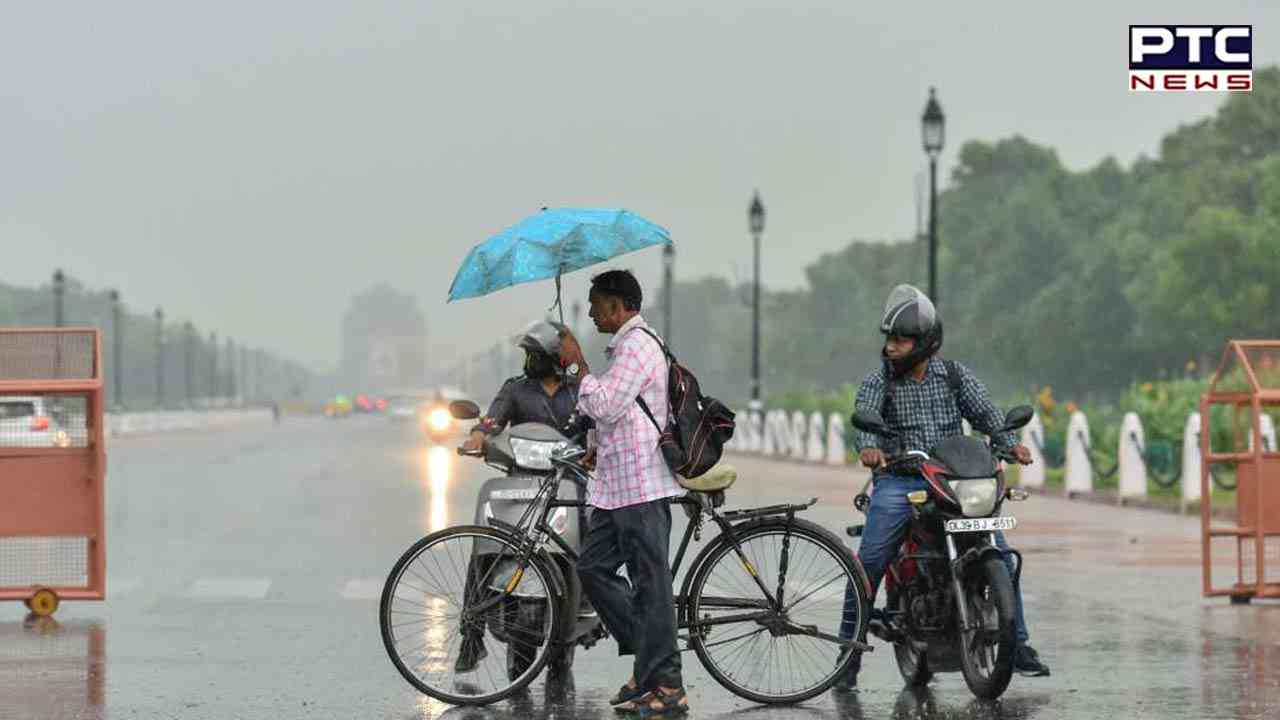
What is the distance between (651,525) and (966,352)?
326 ft

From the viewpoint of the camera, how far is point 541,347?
33.7 feet

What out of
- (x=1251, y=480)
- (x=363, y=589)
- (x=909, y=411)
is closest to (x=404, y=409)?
(x=363, y=589)

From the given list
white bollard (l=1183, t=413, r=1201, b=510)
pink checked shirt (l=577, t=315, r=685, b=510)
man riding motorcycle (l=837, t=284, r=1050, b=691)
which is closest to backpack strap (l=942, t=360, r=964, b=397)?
man riding motorcycle (l=837, t=284, r=1050, b=691)

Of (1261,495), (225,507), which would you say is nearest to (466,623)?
(1261,495)

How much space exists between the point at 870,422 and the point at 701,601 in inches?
42.0

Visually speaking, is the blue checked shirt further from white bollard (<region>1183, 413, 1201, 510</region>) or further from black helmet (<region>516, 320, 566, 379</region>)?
white bollard (<region>1183, 413, 1201, 510</region>)

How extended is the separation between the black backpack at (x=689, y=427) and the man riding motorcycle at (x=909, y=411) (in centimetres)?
77

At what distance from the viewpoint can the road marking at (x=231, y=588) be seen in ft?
49.3

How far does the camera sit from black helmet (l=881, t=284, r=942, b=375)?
9438 millimetres

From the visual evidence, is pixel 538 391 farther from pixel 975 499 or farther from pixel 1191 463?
pixel 1191 463

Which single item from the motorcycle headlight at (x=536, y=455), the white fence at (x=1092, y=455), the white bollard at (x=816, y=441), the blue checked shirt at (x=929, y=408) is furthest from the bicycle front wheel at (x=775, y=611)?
the white bollard at (x=816, y=441)

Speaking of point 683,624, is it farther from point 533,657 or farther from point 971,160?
point 971,160

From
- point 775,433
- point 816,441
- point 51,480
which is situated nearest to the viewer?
point 51,480

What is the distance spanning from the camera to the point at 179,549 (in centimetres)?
1970
